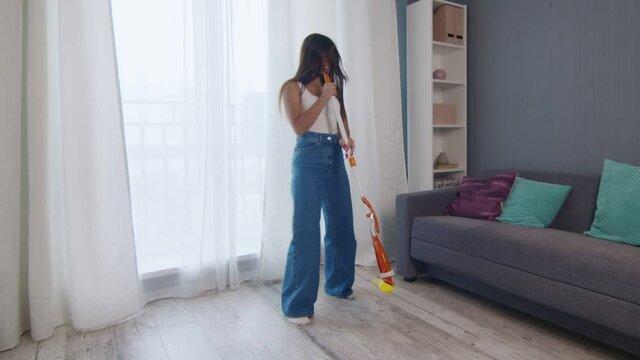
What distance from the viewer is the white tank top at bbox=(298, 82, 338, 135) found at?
82.2 inches

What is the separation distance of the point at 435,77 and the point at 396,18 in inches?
20.5

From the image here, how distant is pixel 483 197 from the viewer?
254 centimetres

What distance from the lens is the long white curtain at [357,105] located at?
8.39 feet

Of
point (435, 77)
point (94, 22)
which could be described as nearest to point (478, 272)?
point (435, 77)

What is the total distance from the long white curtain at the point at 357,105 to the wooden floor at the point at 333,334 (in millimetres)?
575

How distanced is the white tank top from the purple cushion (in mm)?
994

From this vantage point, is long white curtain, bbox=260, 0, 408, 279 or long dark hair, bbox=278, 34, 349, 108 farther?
long white curtain, bbox=260, 0, 408, 279

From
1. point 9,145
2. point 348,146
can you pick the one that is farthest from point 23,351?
point 348,146

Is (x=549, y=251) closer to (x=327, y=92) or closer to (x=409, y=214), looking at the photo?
(x=409, y=214)

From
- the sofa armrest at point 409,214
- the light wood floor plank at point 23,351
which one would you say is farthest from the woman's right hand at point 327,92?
the light wood floor plank at point 23,351

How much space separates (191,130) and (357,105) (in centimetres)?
114

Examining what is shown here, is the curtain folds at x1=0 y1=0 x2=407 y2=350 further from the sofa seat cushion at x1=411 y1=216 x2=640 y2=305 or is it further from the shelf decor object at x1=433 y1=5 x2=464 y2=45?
the sofa seat cushion at x1=411 y1=216 x2=640 y2=305

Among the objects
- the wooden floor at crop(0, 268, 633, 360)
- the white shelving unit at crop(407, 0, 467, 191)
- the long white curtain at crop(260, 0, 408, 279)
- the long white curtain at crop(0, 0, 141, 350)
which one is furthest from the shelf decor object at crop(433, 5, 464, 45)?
the long white curtain at crop(0, 0, 141, 350)

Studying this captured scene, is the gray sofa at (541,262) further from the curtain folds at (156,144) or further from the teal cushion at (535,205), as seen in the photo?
the curtain folds at (156,144)
